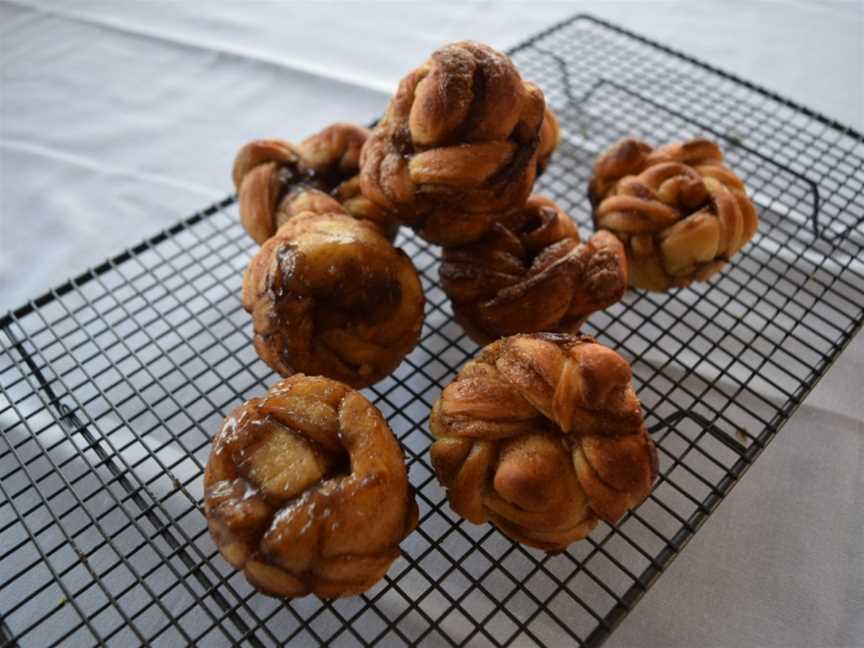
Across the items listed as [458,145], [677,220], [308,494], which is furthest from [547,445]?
[677,220]

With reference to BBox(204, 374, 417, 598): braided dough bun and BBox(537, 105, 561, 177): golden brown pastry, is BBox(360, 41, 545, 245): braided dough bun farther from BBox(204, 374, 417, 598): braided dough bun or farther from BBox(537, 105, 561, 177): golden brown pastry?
BBox(204, 374, 417, 598): braided dough bun

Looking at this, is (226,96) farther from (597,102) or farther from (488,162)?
(488,162)

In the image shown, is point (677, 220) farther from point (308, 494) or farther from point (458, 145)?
point (308, 494)

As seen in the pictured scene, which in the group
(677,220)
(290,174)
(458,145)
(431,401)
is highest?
(458,145)

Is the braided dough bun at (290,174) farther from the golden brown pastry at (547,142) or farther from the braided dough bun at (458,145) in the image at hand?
the golden brown pastry at (547,142)

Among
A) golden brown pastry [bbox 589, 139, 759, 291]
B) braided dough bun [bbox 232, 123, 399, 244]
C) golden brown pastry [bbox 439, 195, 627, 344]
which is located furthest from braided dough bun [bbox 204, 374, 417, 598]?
golden brown pastry [bbox 589, 139, 759, 291]
